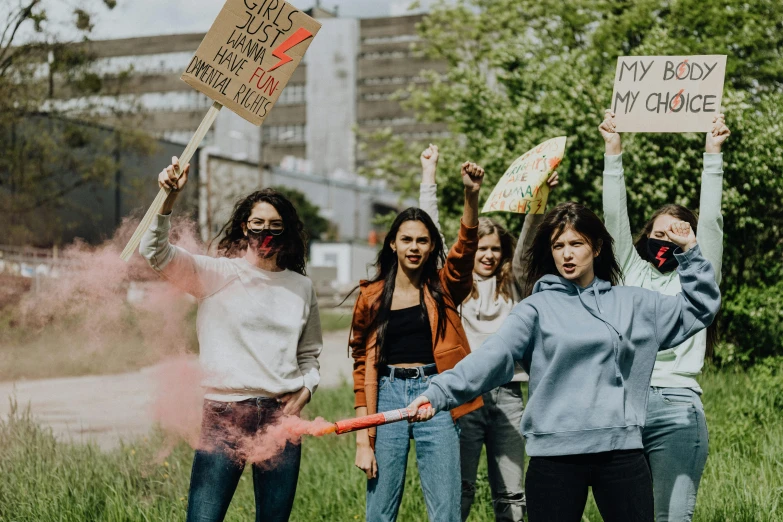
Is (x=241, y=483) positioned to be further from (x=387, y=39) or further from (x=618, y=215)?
(x=387, y=39)

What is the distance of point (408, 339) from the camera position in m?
4.20

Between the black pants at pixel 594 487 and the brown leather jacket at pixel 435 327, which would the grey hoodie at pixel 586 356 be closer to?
the black pants at pixel 594 487

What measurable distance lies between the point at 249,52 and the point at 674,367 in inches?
93.5

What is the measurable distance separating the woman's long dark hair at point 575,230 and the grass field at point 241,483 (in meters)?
2.14

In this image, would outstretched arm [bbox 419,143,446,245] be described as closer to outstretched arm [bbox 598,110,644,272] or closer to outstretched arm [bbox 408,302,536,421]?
outstretched arm [bbox 598,110,644,272]

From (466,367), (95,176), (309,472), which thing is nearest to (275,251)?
(466,367)

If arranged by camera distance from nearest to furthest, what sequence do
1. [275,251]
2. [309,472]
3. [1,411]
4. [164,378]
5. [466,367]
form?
[466,367] < [275,251] < [164,378] < [309,472] < [1,411]

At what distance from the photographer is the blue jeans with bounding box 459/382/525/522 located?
498 centimetres

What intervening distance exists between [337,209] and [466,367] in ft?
224

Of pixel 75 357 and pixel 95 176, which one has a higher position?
pixel 95 176

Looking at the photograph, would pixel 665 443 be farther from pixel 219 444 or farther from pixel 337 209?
pixel 337 209

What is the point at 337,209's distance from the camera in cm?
7125

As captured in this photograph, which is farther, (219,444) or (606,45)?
(606,45)

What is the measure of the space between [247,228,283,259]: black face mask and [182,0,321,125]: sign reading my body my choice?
1.80 feet
